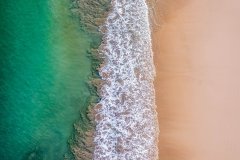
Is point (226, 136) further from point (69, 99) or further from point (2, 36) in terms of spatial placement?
point (2, 36)

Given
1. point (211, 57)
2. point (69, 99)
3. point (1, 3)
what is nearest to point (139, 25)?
point (211, 57)

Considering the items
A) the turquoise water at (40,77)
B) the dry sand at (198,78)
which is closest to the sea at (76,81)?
the turquoise water at (40,77)

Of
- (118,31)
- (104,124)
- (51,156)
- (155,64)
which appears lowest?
(51,156)

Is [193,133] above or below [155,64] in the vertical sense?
below

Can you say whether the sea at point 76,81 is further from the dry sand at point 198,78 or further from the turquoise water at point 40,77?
the dry sand at point 198,78

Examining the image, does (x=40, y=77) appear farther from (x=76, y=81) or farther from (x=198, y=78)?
(x=198, y=78)

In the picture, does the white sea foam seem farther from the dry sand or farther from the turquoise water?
the turquoise water

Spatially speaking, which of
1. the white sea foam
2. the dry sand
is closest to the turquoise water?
the white sea foam
